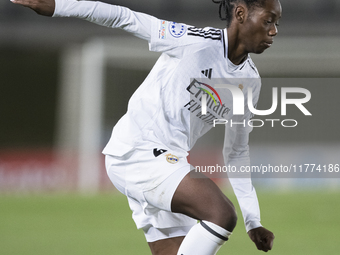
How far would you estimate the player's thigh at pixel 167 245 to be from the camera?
2.55 meters

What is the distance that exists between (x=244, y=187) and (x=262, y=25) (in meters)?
0.87

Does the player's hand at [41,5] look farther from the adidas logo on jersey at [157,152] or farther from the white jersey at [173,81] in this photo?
the adidas logo on jersey at [157,152]

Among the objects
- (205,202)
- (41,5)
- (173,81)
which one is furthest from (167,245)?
(41,5)

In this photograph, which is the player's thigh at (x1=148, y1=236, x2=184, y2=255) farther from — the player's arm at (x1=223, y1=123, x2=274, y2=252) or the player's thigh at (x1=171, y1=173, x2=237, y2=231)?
the player's thigh at (x1=171, y1=173, x2=237, y2=231)

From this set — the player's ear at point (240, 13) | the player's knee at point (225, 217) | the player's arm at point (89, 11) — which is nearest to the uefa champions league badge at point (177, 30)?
the player's arm at point (89, 11)

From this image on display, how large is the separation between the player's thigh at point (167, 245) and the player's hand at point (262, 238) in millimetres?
382

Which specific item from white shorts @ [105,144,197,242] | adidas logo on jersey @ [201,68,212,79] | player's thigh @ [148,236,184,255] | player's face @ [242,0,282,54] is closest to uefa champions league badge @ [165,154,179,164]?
white shorts @ [105,144,197,242]

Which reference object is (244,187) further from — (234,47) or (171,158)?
(234,47)

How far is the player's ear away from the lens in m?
2.39

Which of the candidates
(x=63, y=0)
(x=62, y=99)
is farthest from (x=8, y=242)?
(x=62, y=99)

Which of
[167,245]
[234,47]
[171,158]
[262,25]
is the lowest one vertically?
[167,245]

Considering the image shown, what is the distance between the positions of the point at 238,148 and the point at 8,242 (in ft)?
13.2

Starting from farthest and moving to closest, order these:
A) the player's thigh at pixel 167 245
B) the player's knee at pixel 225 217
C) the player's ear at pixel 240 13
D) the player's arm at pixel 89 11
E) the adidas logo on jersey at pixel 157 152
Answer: the player's thigh at pixel 167 245
the player's ear at pixel 240 13
the adidas logo on jersey at pixel 157 152
the player's arm at pixel 89 11
the player's knee at pixel 225 217

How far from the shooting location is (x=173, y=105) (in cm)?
236
